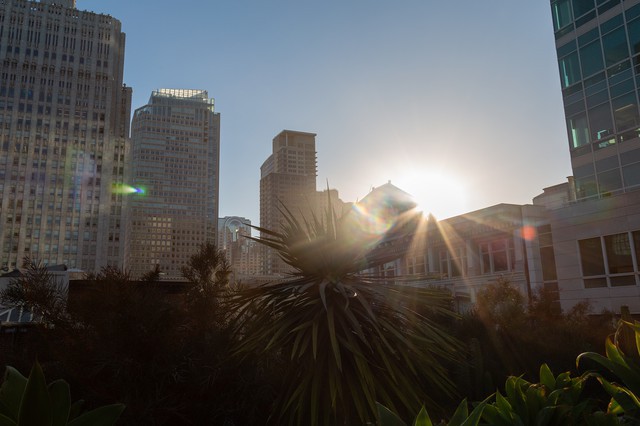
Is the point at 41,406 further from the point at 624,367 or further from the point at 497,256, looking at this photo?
the point at 497,256

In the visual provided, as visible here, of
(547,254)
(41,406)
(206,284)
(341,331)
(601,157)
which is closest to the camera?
(41,406)

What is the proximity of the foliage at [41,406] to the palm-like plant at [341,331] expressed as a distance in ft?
9.02

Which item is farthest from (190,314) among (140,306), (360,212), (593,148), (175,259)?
(175,259)

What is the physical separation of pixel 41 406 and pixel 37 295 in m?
4.15

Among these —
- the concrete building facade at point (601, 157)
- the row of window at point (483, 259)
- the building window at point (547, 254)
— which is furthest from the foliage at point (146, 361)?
the building window at point (547, 254)

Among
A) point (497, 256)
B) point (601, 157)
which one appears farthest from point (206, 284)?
point (497, 256)

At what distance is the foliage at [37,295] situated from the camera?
219 inches

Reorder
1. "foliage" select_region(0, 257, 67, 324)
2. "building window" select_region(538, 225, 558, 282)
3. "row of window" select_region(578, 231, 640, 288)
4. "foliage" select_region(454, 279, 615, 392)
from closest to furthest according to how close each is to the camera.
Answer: "foliage" select_region(0, 257, 67, 324), "foliage" select_region(454, 279, 615, 392), "row of window" select_region(578, 231, 640, 288), "building window" select_region(538, 225, 558, 282)

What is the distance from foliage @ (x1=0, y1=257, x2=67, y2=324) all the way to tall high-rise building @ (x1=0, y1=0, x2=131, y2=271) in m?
118

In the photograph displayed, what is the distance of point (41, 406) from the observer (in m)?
2.10

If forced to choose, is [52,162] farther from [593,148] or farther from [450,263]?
[593,148]

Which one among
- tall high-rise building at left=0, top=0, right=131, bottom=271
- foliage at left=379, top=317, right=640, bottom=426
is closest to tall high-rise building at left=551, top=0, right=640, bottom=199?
foliage at left=379, top=317, right=640, bottom=426

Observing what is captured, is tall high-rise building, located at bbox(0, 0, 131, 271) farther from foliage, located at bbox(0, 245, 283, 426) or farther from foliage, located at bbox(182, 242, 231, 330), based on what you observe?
foliage, located at bbox(0, 245, 283, 426)

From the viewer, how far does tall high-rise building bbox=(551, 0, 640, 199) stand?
25203 mm
